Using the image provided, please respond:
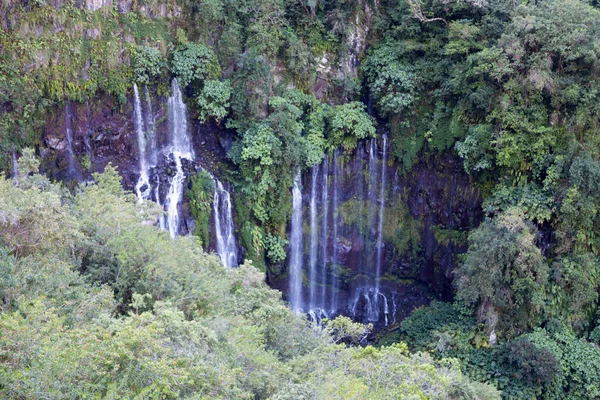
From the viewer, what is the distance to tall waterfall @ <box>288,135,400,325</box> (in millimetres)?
17672

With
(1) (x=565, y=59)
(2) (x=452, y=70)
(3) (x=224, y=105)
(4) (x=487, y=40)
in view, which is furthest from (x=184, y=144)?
(1) (x=565, y=59)

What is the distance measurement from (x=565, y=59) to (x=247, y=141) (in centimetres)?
854

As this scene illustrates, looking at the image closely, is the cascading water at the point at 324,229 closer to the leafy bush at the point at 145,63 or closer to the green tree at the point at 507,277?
the green tree at the point at 507,277

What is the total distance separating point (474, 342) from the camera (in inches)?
563

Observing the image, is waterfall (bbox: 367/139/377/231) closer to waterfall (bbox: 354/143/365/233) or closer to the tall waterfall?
the tall waterfall

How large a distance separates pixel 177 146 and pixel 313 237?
5.03 meters

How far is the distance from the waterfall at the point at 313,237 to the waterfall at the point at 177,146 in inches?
150

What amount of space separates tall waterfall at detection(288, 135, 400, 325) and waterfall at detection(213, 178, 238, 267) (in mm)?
1975

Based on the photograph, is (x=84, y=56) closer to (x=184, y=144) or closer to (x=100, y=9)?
(x=100, y=9)

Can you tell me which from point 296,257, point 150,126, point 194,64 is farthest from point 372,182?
point 150,126

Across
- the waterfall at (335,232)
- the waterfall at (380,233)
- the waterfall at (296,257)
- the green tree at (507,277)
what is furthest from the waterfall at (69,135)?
the green tree at (507,277)

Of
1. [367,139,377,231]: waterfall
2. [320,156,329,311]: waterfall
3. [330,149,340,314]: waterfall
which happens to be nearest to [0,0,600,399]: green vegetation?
[367,139,377,231]: waterfall

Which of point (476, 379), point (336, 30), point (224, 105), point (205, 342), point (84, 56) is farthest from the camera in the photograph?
point (336, 30)

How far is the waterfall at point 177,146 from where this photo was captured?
620 inches
